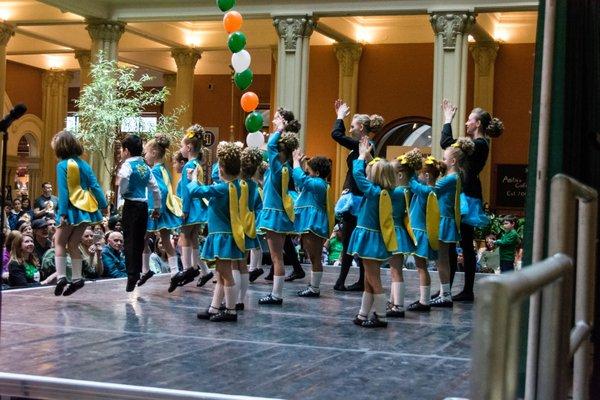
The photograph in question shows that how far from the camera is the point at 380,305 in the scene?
27.4 feet

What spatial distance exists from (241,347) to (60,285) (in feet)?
9.63

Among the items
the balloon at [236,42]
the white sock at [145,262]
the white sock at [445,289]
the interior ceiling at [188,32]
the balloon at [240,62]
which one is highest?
the interior ceiling at [188,32]

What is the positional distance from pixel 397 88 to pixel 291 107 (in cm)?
612

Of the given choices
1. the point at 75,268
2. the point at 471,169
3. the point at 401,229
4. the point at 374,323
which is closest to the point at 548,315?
the point at 374,323

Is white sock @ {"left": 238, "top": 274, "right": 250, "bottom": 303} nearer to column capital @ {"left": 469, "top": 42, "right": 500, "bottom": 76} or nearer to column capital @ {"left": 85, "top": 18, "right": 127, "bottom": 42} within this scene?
column capital @ {"left": 85, "top": 18, "right": 127, "bottom": 42}

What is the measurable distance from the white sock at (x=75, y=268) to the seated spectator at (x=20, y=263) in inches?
43.0

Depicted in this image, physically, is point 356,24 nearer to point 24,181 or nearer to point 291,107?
point 291,107

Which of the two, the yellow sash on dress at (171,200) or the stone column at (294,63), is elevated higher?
the stone column at (294,63)

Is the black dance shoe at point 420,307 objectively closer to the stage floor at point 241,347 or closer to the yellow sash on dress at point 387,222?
the stage floor at point 241,347

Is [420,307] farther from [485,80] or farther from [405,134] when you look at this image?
[405,134]

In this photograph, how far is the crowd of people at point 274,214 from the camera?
8453mm

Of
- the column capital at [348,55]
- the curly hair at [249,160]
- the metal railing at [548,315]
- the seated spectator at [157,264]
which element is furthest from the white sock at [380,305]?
the column capital at [348,55]

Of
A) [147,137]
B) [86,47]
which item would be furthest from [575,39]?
[86,47]

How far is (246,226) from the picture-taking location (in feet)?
29.5
